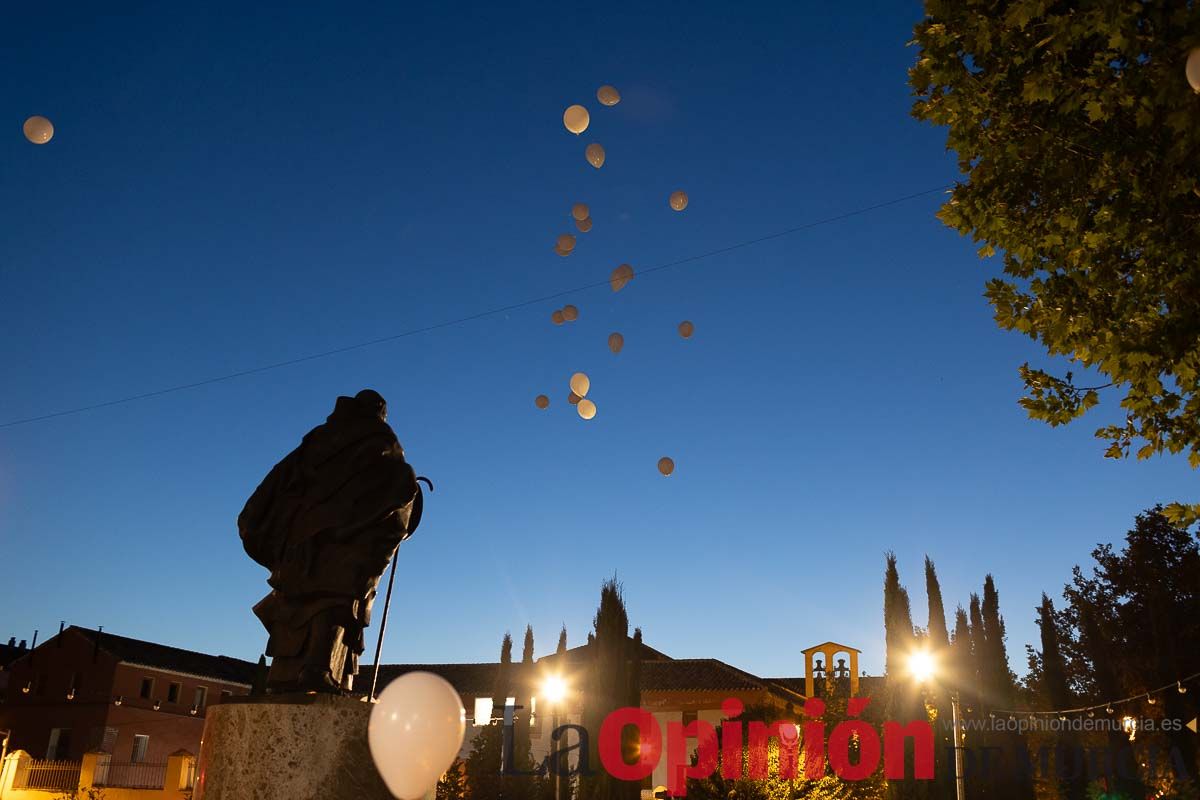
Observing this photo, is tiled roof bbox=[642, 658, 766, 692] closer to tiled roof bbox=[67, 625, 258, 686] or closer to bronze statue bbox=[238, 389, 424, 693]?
tiled roof bbox=[67, 625, 258, 686]

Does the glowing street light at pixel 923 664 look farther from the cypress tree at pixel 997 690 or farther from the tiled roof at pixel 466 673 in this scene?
the tiled roof at pixel 466 673

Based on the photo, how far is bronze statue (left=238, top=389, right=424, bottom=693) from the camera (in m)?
5.15

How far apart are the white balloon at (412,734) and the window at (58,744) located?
41271 millimetres

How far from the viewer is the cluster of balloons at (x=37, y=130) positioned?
8.76 meters

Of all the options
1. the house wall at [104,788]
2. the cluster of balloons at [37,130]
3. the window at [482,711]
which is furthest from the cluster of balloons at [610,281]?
the window at [482,711]

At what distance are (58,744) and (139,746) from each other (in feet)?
10.6

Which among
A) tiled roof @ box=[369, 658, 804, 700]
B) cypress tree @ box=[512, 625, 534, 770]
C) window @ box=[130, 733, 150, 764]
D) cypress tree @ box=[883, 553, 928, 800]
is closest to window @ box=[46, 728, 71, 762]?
window @ box=[130, 733, 150, 764]

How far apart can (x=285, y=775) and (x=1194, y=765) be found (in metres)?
34.0

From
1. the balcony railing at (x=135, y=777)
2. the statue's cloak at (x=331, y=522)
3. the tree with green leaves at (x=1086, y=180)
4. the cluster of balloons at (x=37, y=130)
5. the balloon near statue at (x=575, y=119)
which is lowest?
the balcony railing at (x=135, y=777)

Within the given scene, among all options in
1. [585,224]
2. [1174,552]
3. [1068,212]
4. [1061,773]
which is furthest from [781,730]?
[1174,552]

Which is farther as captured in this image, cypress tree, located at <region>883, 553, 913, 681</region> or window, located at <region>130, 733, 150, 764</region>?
window, located at <region>130, 733, 150, 764</region>

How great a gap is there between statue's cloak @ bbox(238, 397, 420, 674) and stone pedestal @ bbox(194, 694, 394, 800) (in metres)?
0.60

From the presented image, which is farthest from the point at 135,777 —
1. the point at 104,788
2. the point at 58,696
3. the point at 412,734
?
the point at 412,734

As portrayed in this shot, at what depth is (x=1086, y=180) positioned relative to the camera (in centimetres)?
630
